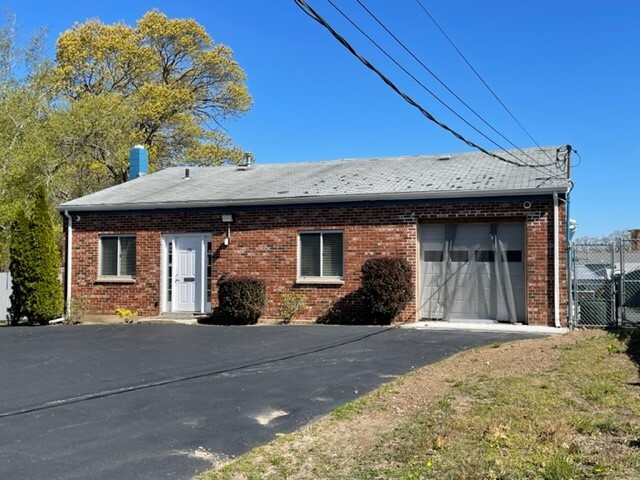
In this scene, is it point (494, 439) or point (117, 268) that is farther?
point (117, 268)

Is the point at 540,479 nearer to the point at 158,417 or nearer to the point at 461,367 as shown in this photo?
the point at 158,417

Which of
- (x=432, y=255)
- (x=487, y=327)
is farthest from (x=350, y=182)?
(x=487, y=327)

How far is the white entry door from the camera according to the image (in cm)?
1741

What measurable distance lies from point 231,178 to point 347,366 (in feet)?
37.6

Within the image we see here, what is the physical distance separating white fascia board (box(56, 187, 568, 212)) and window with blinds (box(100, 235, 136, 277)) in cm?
90

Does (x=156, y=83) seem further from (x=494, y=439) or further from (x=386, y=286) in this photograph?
(x=494, y=439)

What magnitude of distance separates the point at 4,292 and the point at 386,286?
40.4ft

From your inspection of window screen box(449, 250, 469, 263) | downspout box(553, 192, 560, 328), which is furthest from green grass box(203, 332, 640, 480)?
window screen box(449, 250, 469, 263)

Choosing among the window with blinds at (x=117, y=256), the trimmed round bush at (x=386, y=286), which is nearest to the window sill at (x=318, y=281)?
the trimmed round bush at (x=386, y=286)

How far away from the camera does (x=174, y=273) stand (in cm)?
1762

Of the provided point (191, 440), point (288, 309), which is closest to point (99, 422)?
point (191, 440)

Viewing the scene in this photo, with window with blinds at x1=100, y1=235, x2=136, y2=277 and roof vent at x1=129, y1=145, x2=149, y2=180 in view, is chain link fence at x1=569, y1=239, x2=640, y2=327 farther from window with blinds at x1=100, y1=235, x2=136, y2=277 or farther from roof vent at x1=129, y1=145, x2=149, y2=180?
roof vent at x1=129, y1=145, x2=149, y2=180

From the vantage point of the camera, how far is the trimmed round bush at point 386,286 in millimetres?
14781

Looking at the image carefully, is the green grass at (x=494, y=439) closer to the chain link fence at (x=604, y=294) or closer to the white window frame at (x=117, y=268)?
the chain link fence at (x=604, y=294)
